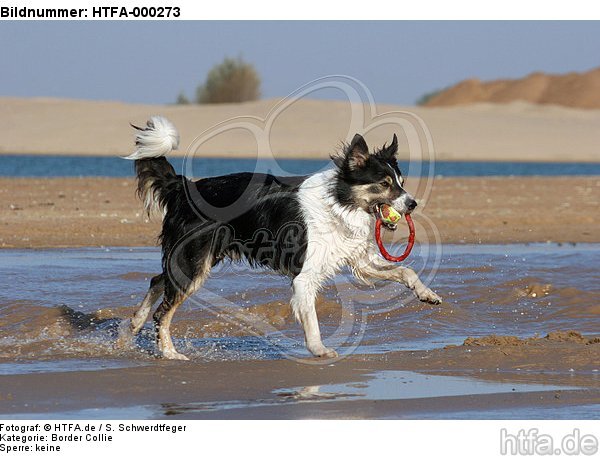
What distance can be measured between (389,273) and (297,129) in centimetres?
5947

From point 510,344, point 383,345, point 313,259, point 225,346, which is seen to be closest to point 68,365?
point 225,346

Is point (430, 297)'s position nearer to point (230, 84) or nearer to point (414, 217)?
point (414, 217)

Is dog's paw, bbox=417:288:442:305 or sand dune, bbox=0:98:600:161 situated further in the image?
sand dune, bbox=0:98:600:161

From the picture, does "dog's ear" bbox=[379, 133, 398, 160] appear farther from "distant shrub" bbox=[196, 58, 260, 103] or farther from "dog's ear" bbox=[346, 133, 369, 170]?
"distant shrub" bbox=[196, 58, 260, 103]

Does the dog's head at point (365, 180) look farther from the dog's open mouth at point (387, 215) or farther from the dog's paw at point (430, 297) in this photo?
the dog's paw at point (430, 297)

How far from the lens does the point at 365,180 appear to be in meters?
8.00

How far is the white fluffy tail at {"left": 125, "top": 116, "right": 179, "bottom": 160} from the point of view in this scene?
26.9ft

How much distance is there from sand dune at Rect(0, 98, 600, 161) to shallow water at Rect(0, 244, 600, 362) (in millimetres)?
44285

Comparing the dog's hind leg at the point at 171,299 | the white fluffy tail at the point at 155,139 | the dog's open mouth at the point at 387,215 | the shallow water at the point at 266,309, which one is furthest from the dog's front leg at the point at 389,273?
the white fluffy tail at the point at 155,139

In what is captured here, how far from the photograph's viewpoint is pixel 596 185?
25531 millimetres

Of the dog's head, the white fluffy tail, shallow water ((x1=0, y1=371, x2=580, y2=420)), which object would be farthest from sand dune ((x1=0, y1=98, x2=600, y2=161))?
shallow water ((x1=0, y1=371, x2=580, y2=420))

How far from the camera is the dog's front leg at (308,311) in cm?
768

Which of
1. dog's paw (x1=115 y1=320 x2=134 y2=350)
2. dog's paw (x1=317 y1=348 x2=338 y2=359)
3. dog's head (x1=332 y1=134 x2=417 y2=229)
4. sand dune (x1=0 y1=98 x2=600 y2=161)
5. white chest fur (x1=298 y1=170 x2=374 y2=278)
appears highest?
sand dune (x1=0 y1=98 x2=600 y2=161)

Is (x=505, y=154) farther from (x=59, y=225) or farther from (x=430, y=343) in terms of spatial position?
(x=430, y=343)
